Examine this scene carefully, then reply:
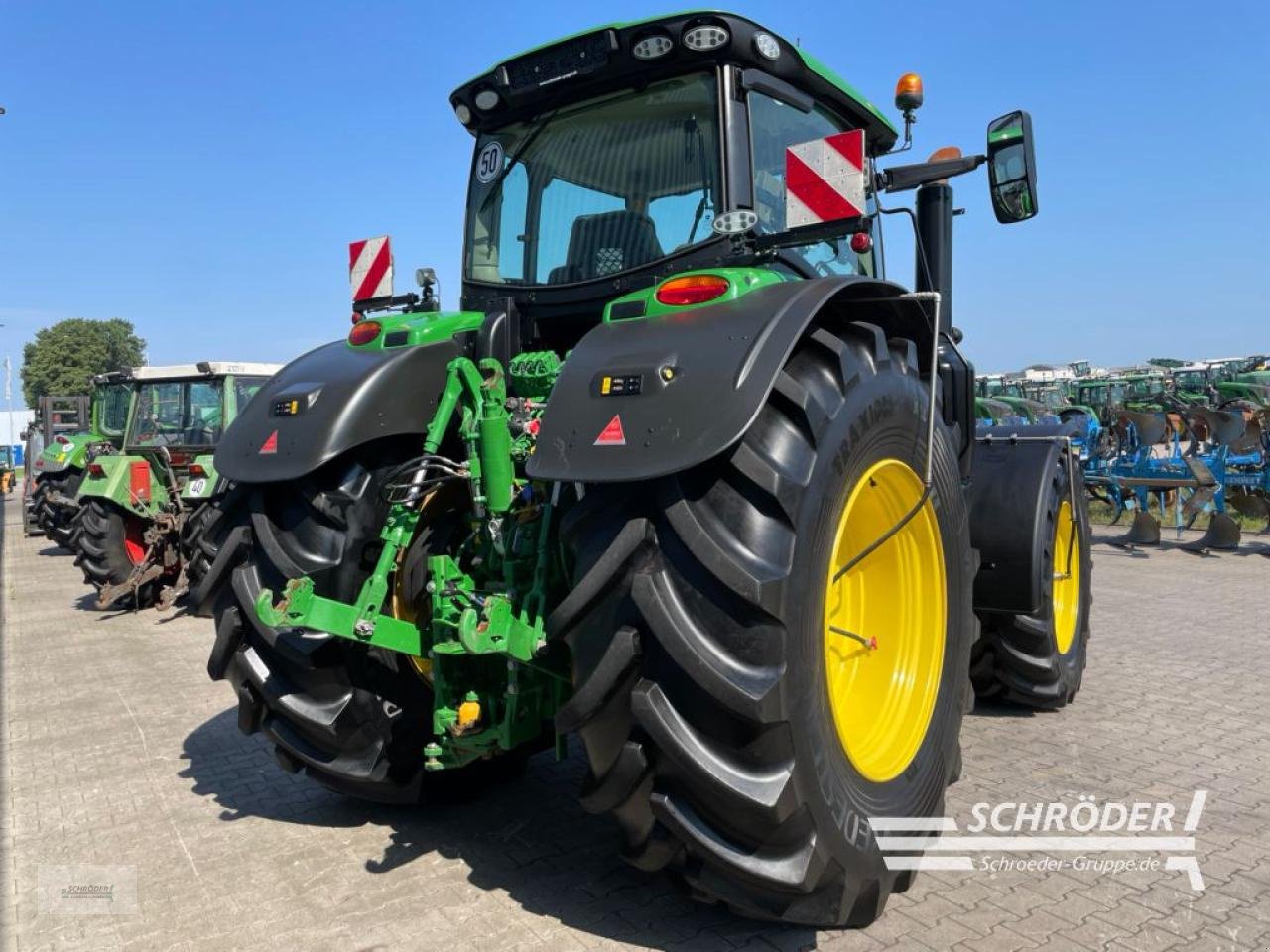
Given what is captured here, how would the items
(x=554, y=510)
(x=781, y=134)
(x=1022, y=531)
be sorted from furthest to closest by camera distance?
(x=1022, y=531), (x=781, y=134), (x=554, y=510)

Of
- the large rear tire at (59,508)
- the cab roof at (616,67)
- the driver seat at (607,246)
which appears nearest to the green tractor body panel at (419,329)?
the driver seat at (607,246)

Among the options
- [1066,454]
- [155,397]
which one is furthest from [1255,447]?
[155,397]

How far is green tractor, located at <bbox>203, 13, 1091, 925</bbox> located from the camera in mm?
2070

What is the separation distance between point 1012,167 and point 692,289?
189 cm

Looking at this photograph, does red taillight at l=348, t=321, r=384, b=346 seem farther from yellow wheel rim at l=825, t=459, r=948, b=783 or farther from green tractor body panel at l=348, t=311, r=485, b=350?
yellow wheel rim at l=825, t=459, r=948, b=783

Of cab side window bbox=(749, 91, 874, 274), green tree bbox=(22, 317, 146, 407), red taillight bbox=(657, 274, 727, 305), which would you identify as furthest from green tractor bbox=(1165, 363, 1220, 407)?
green tree bbox=(22, 317, 146, 407)

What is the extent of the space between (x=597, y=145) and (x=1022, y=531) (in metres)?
2.51

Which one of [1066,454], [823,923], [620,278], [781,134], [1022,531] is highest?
[781,134]

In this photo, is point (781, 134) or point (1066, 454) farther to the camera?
point (1066, 454)

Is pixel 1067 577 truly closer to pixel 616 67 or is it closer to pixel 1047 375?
pixel 616 67

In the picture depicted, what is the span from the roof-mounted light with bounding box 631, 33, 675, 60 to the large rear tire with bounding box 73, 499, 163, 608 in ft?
23.8

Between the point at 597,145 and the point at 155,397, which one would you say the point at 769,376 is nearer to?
the point at 597,145

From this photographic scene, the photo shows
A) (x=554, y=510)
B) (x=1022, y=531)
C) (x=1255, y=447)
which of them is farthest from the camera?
(x=1255, y=447)

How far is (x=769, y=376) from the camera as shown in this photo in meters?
2.10
